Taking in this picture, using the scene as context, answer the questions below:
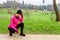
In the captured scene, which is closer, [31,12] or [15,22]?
[15,22]

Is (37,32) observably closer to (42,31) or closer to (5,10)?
(42,31)

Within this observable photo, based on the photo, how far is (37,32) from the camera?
13.1m

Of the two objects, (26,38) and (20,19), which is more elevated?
(20,19)

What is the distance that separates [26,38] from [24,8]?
689 cm

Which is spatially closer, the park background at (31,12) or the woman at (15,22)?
the woman at (15,22)

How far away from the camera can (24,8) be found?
17.4 meters

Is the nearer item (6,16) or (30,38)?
(30,38)

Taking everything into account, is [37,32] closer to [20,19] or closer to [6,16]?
[20,19]

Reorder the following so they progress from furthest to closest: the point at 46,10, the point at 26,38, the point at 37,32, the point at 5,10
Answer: the point at 5,10 < the point at 46,10 < the point at 37,32 < the point at 26,38

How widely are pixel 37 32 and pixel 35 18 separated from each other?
620cm

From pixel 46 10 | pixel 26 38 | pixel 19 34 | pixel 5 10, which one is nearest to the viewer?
pixel 26 38

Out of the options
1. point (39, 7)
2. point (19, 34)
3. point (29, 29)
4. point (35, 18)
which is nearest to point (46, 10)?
point (39, 7)

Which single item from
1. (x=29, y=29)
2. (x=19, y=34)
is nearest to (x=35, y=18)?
(x=29, y=29)

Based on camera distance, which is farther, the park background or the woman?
the park background
